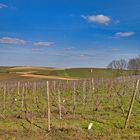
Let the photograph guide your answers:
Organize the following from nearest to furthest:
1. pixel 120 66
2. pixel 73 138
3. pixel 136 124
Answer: pixel 73 138, pixel 136 124, pixel 120 66

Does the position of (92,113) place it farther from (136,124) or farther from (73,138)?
(73,138)

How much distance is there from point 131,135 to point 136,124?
210 centimetres

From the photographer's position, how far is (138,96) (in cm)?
2353

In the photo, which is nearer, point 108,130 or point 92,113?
point 108,130

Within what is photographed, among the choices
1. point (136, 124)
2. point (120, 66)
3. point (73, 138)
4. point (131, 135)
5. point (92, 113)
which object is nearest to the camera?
point (73, 138)

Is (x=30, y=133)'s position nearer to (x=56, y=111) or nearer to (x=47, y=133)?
(x=47, y=133)

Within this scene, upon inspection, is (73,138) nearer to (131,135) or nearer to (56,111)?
(131,135)

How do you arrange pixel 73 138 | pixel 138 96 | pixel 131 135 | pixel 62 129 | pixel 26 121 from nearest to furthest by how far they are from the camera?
1. pixel 73 138
2. pixel 131 135
3. pixel 62 129
4. pixel 26 121
5. pixel 138 96

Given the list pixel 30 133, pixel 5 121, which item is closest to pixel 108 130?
pixel 30 133

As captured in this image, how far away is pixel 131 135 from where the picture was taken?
10.5 m

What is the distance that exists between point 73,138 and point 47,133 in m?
1.25

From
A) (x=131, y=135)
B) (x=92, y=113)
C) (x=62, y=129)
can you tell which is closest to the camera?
(x=131, y=135)

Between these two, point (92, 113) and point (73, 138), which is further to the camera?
point (92, 113)

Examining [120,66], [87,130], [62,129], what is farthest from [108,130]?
[120,66]
